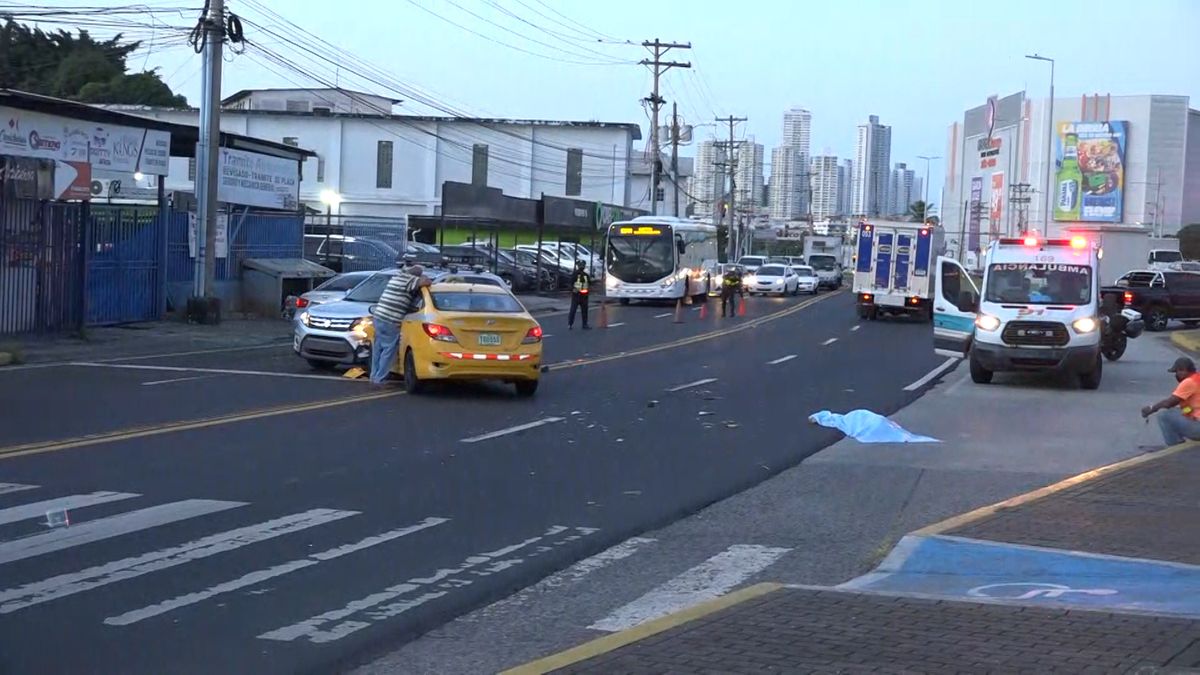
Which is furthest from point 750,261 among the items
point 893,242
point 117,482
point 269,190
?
point 117,482

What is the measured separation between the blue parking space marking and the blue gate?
22843 millimetres

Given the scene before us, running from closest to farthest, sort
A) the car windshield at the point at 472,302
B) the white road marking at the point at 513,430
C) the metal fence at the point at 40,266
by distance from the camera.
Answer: the white road marking at the point at 513,430, the car windshield at the point at 472,302, the metal fence at the point at 40,266

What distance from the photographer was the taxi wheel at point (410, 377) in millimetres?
18906

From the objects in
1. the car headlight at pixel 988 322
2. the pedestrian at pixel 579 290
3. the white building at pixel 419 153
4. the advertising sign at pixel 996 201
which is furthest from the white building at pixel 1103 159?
the car headlight at pixel 988 322

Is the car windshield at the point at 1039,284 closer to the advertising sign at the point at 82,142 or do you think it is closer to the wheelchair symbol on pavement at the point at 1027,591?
the wheelchair symbol on pavement at the point at 1027,591

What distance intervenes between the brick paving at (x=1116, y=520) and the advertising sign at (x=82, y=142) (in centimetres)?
2099

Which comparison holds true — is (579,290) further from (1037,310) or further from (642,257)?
(642,257)

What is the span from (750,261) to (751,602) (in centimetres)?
6190

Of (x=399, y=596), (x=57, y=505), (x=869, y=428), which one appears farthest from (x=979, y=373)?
(x=399, y=596)

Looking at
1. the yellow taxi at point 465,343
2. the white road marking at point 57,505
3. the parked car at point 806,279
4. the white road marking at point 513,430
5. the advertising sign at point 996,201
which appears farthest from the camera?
the advertising sign at point 996,201

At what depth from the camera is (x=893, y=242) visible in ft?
145

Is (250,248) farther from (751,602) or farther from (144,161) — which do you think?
(751,602)

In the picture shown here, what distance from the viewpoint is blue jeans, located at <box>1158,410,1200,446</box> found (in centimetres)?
1535

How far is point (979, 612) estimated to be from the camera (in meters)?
7.71
